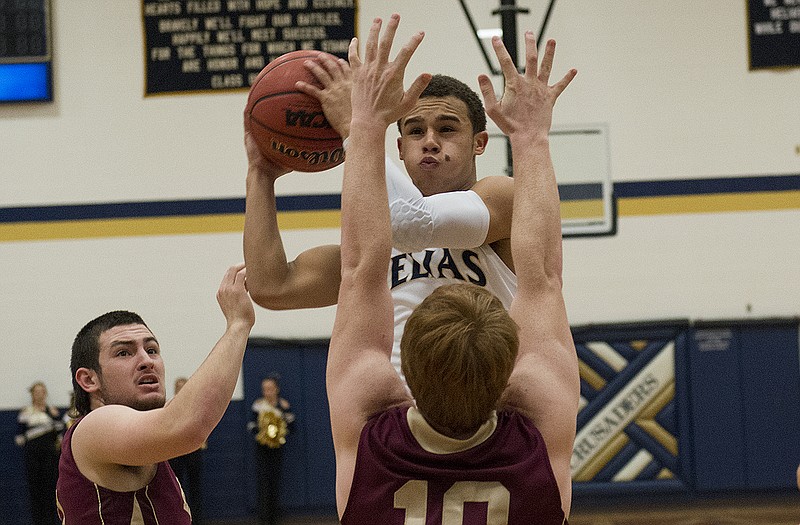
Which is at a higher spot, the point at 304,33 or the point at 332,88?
the point at 304,33

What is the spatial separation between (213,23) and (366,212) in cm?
810

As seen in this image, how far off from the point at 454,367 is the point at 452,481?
0.21 m

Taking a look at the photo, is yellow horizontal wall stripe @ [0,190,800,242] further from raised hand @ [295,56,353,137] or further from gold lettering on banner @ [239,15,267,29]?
raised hand @ [295,56,353,137]

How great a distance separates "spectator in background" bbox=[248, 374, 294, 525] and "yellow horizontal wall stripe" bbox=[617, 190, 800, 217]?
3.74 m

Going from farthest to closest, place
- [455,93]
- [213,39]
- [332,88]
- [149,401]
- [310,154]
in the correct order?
[213,39], [149,401], [455,93], [310,154], [332,88]

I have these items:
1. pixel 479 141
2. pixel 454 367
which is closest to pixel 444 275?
pixel 479 141

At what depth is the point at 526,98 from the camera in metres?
2.20

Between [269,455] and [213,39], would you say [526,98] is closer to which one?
[269,455]

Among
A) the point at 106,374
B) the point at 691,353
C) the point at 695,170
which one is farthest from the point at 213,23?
the point at 106,374

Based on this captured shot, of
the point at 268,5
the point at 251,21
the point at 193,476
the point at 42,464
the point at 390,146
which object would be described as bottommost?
the point at 193,476

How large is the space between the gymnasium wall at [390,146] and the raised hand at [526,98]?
287 inches

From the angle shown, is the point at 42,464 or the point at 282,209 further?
the point at 282,209

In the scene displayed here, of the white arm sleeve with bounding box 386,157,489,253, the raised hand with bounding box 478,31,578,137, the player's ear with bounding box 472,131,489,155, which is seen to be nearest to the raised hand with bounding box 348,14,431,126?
the raised hand with bounding box 478,31,578,137

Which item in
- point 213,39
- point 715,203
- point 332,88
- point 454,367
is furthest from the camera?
point 213,39
